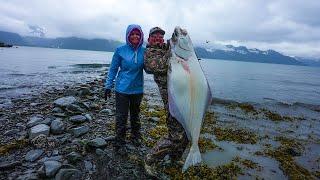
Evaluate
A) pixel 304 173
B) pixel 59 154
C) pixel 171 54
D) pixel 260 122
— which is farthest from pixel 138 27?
pixel 260 122

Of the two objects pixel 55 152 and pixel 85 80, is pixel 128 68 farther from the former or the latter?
pixel 85 80

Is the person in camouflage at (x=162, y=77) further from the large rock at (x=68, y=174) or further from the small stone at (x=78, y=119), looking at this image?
the small stone at (x=78, y=119)

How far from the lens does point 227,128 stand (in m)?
13.6

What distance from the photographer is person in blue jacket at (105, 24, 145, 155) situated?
7215mm

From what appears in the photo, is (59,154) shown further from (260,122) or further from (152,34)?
(260,122)

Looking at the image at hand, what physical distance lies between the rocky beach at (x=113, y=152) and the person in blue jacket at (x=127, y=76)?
0.94 metres

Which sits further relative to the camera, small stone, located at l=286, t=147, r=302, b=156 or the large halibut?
small stone, located at l=286, t=147, r=302, b=156

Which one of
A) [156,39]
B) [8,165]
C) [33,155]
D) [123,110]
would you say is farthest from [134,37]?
[8,165]

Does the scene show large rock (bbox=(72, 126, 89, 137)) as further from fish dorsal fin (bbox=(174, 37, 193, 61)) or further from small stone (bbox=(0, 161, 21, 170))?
fish dorsal fin (bbox=(174, 37, 193, 61))

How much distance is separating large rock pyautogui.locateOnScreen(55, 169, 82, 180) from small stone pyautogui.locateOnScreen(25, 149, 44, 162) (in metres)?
1.33

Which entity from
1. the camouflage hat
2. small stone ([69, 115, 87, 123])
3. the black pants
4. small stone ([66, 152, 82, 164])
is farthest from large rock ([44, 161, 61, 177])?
small stone ([69, 115, 87, 123])

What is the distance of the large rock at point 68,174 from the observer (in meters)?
6.47

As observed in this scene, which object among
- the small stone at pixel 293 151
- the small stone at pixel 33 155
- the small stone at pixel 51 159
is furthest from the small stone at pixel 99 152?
the small stone at pixel 293 151

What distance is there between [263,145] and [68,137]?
21.8ft
